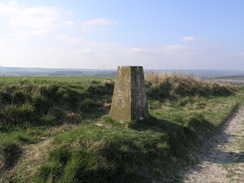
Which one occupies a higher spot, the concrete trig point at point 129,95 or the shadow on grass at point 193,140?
the concrete trig point at point 129,95

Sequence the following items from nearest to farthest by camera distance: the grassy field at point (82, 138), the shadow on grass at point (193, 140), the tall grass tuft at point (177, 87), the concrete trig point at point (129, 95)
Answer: the grassy field at point (82, 138) → the shadow on grass at point (193, 140) → the concrete trig point at point (129, 95) → the tall grass tuft at point (177, 87)

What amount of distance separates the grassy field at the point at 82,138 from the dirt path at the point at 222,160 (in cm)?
42

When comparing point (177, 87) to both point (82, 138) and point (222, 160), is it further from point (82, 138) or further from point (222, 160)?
point (82, 138)

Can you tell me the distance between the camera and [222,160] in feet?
22.0

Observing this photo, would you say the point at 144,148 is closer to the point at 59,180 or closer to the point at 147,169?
the point at 147,169

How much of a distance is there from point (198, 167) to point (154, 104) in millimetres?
7485

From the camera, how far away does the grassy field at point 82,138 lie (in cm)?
436

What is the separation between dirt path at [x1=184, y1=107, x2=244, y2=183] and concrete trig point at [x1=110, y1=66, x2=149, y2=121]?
264 centimetres

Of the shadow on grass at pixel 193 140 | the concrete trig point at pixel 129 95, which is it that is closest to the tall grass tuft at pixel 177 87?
the shadow on grass at pixel 193 140

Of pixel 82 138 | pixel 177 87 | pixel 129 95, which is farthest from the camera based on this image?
pixel 177 87

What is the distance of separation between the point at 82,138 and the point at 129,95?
276 centimetres

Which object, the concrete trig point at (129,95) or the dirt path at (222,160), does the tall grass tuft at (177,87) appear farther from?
the concrete trig point at (129,95)

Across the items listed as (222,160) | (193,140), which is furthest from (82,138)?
(193,140)

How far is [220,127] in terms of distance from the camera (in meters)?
10.6
